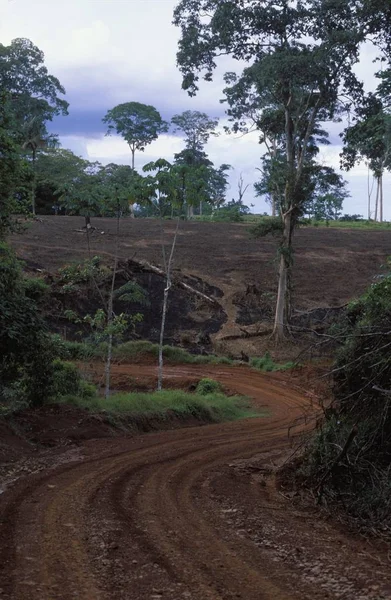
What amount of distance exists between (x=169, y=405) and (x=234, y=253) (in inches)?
1097

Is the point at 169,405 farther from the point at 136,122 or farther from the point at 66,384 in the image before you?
the point at 136,122

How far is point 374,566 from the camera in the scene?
5000 mm

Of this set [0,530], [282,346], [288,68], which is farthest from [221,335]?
[0,530]

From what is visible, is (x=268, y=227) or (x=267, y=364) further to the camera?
(x=268, y=227)

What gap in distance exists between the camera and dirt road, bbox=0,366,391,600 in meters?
4.39

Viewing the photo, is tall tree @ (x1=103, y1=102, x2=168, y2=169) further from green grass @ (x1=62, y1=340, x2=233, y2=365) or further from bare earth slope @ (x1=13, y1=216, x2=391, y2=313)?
green grass @ (x1=62, y1=340, x2=233, y2=365)

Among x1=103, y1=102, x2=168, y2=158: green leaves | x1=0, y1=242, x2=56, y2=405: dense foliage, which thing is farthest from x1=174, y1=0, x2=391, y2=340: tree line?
x1=103, y1=102, x2=168, y2=158: green leaves

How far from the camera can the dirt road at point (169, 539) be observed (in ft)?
14.4

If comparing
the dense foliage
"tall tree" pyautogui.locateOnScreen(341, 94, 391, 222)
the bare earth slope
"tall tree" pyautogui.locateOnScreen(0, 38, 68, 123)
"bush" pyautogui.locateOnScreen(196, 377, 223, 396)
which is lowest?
"bush" pyautogui.locateOnScreen(196, 377, 223, 396)

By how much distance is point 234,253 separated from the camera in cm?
4297

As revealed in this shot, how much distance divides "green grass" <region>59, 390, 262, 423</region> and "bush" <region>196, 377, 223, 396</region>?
0.77 m

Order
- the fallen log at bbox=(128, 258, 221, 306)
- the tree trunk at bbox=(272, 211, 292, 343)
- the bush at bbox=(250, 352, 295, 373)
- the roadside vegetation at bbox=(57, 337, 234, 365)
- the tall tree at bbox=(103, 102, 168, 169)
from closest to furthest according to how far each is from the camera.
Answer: the bush at bbox=(250, 352, 295, 373) < the roadside vegetation at bbox=(57, 337, 234, 365) < the tree trunk at bbox=(272, 211, 292, 343) < the fallen log at bbox=(128, 258, 221, 306) < the tall tree at bbox=(103, 102, 168, 169)

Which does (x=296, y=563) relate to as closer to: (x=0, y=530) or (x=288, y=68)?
(x=0, y=530)

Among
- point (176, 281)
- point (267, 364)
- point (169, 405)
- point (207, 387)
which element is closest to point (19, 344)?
point (169, 405)
